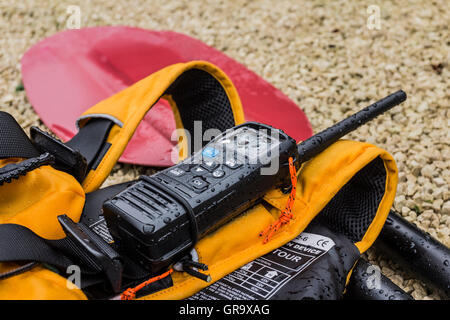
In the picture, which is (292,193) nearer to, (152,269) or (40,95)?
(152,269)

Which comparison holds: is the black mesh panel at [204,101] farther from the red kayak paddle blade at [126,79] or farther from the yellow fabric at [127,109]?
the red kayak paddle blade at [126,79]

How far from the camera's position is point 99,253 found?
0.89 metres

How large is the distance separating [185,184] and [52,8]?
8.37 feet

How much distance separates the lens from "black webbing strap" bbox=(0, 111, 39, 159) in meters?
1.05

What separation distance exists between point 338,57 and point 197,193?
1700 mm

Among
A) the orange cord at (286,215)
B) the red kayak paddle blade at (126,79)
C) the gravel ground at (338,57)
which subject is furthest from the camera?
the red kayak paddle blade at (126,79)

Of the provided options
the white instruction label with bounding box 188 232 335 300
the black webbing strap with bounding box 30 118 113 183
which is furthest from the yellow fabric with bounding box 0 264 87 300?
the black webbing strap with bounding box 30 118 113 183

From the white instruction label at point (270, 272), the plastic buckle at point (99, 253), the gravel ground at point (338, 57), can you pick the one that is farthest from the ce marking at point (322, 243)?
the plastic buckle at point (99, 253)

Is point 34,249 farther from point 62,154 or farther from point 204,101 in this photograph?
point 204,101

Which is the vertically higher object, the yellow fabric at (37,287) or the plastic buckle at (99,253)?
the plastic buckle at (99,253)

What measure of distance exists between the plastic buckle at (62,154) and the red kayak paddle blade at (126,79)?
591 mm

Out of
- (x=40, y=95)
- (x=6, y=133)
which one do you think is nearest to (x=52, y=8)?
(x=40, y=95)

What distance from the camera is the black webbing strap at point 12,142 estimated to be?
3.44ft

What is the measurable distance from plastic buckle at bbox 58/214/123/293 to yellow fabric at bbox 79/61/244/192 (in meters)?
0.35
